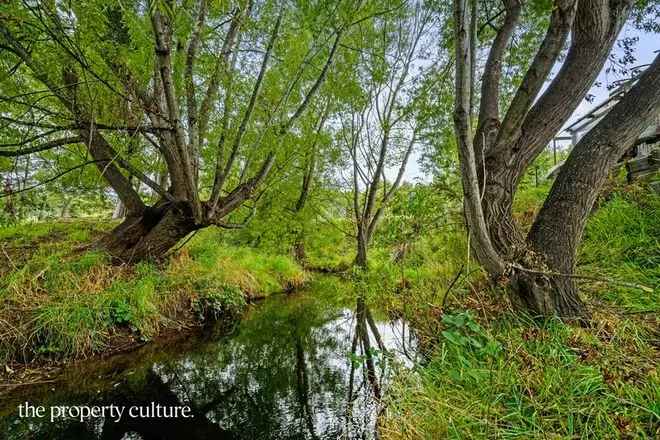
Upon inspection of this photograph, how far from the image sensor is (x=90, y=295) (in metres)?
4.08

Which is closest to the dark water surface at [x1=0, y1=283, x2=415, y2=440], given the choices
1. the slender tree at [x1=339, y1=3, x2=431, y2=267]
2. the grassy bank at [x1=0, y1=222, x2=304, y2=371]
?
the grassy bank at [x1=0, y1=222, x2=304, y2=371]

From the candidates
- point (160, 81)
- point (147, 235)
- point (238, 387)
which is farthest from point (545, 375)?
point (147, 235)

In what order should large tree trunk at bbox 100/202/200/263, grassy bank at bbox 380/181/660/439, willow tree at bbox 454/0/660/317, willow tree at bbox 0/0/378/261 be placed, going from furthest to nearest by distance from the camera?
large tree trunk at bbox 100/202/200/263 → willow tree at bbox 0/0/378/261 → willow tree at bbox 454/0/660/317 → grassy bank at bbox 380/181/660/439

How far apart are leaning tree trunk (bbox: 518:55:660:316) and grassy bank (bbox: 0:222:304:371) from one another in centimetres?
462

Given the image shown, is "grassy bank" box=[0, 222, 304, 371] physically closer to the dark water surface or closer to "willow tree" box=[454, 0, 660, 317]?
the dark water surface

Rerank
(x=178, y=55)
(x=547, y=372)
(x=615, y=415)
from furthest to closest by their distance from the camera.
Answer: (x=178, y=55) < (x=547, y=372) < (x=615, y=415)

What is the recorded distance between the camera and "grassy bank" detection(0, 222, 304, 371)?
3584mm

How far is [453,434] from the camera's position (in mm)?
1735

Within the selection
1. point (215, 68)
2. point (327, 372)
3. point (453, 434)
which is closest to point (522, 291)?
point (453, 434)

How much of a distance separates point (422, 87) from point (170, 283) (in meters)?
6.11

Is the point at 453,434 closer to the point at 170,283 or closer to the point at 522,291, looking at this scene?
the point at 522,291

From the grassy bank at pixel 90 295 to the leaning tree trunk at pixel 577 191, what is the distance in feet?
15.2

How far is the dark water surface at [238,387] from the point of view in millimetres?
2482

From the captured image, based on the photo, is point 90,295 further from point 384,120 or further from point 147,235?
point 384,120
